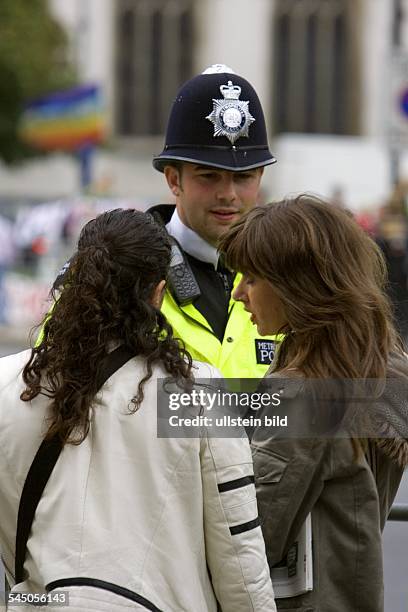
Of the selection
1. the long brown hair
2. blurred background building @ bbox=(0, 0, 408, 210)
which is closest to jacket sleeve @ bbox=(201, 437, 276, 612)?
the long brown hair

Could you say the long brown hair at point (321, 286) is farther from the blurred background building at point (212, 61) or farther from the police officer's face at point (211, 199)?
the blurred background building at point (212, 61)

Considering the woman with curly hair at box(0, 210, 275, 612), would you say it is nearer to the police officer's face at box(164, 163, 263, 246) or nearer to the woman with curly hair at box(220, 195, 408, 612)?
the woman with curly hair at box(220, 195, 408, 612)

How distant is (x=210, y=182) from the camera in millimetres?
3477

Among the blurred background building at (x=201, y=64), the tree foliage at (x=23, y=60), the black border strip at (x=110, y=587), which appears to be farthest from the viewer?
the blurred background building at (x=201, y=64)

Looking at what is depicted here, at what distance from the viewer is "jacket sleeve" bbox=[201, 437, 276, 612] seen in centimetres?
241

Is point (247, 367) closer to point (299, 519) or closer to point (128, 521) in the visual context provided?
point (299, 519)

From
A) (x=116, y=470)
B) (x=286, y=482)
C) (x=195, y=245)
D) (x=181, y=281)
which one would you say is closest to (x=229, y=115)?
(x=195, y=245)

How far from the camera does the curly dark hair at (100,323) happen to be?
242 cm

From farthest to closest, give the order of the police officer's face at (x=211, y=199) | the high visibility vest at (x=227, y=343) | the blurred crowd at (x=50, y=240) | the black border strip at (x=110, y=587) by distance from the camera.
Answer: the blurred crowd at (x=50, y=240) < the police officer's face at (x=211, y=199) < the high visibility vest at (x=227, y=343) < the black border strip at (x=110, y=587)

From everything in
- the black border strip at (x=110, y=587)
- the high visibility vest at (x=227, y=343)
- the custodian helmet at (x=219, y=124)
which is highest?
the custodian helmet at (x=219, y=124)

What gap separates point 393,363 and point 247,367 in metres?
0.58

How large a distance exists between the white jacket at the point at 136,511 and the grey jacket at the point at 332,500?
11cm

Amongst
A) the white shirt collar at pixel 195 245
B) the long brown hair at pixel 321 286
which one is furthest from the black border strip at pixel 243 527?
the white shirt collar at pixel 195 245

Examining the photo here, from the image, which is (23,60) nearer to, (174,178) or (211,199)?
(174,178)
